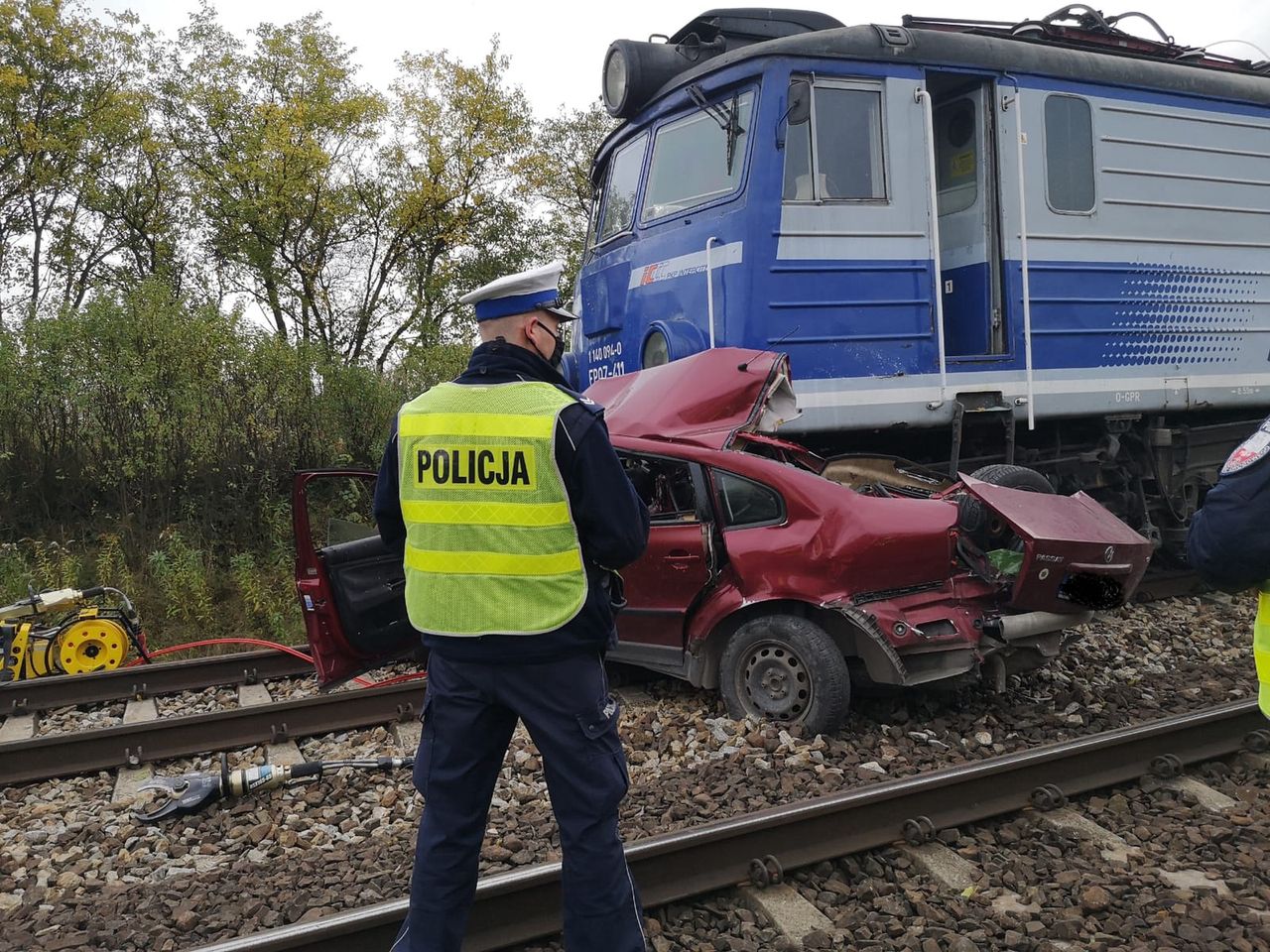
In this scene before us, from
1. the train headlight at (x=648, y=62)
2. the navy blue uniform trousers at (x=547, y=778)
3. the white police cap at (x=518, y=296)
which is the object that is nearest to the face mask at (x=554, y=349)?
the white police cap at (x=518, y=296)

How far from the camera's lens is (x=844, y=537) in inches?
204

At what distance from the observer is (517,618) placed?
273 cm

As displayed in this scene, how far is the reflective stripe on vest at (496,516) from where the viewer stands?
2738 millimetres

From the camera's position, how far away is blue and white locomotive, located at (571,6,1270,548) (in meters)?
6.74

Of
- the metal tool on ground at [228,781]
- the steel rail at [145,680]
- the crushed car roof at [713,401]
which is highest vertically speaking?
the crushed car roof at [713,401]

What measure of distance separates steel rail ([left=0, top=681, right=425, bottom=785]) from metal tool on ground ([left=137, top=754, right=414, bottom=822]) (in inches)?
22.2

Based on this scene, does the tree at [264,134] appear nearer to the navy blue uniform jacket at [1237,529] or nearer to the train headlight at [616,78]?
the train headlight at [616,78]

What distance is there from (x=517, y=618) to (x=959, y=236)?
612 centimetres

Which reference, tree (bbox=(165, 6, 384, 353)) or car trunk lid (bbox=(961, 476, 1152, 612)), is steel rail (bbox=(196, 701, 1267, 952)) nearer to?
car trunk lid (bbox=(961, 476, 1152, 612))

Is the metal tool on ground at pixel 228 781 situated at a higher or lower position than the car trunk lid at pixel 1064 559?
lower

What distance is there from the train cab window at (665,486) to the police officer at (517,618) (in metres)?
2.89

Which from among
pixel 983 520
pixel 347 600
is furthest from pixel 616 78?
pixel 347 600

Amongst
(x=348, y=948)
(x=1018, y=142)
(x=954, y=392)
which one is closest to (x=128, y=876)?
(x=348, y=948)

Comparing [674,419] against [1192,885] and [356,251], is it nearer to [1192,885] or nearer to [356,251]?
[1192,885]
